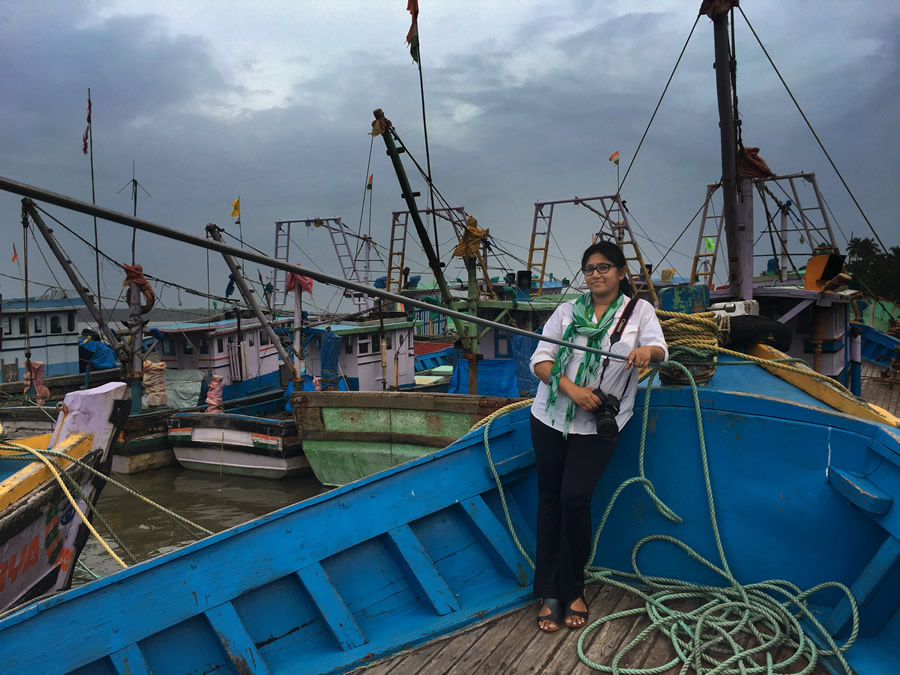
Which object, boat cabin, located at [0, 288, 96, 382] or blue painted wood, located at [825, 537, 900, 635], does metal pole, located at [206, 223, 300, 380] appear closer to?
blue painted wood, located at [825, 537, 900, 635]

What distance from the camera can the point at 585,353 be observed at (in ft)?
8.55

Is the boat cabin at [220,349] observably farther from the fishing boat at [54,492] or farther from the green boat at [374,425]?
the fishing boat at [54,492]

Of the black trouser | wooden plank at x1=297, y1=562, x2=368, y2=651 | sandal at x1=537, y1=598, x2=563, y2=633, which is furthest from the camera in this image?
wooden plank at x1=297, y1=562, x2=368, y2=651

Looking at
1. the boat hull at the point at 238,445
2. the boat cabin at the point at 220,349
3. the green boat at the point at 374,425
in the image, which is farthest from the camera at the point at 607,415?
the boat cabin at the point at 220,349

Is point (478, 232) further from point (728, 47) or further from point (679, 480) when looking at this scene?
point (679, 480)

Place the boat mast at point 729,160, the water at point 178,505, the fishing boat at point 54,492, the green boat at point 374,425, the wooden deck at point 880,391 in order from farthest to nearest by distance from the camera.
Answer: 1. the wooden deck at point 880,391
2. the green boat at point 374,425
3. the water at point 178,505
4. the boat mast at point 729,160
5. the fishing boat at point 54,492

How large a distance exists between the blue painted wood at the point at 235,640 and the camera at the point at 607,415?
1.64 meters

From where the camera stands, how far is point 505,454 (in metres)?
3.11

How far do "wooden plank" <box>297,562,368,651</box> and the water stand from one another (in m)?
6.76

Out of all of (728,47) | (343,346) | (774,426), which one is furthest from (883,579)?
(343,346)

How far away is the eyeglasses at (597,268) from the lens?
2627 mm

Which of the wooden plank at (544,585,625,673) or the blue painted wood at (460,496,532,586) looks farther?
the blue painted wood at (460,496,532,586)

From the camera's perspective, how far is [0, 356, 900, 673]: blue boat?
2.24 m

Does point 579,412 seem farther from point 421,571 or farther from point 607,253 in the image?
point 421,571
